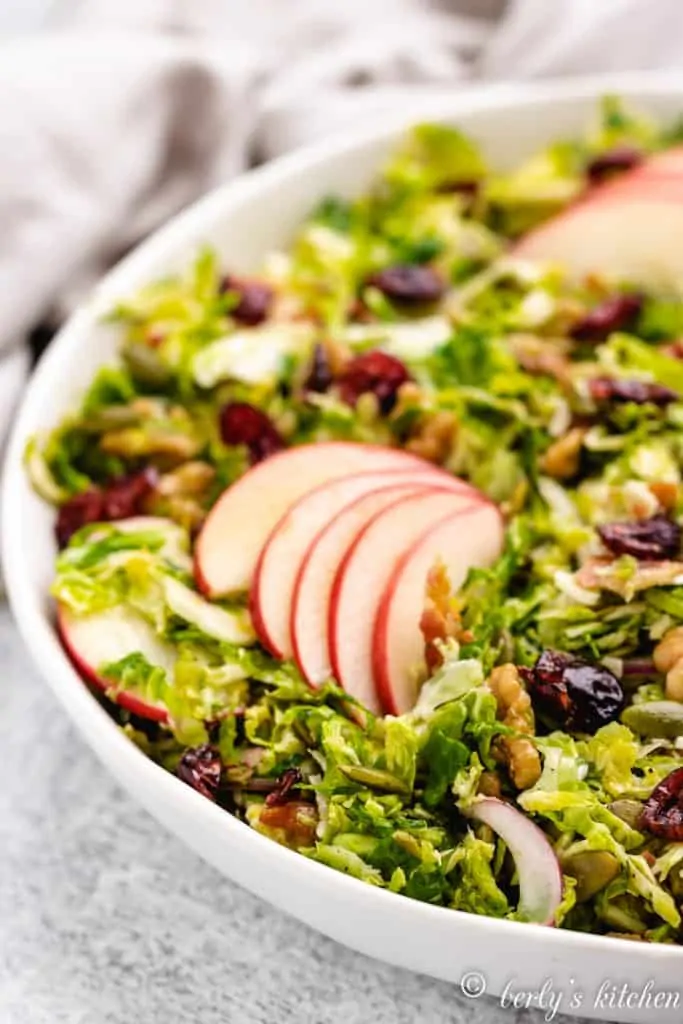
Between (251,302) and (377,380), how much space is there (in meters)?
0.45

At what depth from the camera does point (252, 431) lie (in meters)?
2.81

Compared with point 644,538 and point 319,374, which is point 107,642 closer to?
point 319,374

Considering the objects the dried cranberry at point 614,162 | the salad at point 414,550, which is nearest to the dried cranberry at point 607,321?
the salad at point 414,550

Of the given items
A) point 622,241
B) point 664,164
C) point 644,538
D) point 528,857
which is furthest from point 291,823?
point 664,164

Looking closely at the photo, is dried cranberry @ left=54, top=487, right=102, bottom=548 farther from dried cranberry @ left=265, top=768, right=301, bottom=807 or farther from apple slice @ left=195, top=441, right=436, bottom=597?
dried cranberry @ left=265, top=768, right=301, bottom=807

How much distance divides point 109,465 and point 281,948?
3.46 ft

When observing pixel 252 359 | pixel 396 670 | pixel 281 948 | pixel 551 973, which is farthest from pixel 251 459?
pixel 551 973

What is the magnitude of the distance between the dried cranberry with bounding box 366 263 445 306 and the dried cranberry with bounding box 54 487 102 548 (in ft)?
2.76

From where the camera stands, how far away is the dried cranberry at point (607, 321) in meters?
2.98

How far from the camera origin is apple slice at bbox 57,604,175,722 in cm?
240

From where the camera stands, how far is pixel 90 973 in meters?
2.28

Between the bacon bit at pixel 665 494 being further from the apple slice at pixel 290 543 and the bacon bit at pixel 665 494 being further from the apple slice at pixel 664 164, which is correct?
the apple slice at pixel 664 164

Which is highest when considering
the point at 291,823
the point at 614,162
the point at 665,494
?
the point at 614,162

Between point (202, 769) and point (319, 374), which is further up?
point (319, 374)
